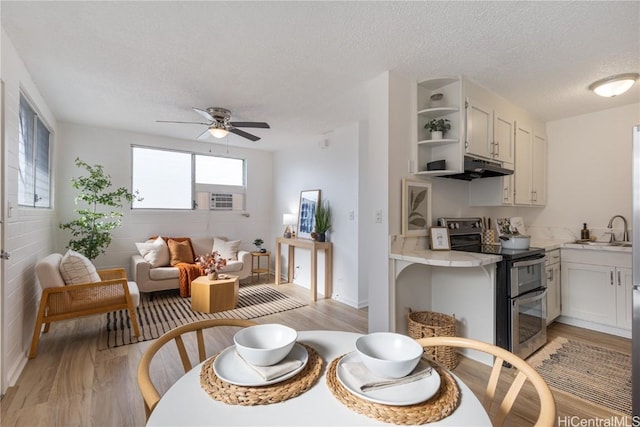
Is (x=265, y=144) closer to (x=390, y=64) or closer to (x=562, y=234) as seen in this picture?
(x=390, y=64)

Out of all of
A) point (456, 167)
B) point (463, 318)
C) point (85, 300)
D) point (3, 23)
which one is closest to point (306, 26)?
point (456, 167)

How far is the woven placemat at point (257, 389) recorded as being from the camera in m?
0.78

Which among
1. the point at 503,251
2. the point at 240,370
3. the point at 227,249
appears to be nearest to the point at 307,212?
the point at 227,249

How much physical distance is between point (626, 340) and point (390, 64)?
11.1ft

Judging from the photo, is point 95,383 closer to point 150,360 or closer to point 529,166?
point 150,360

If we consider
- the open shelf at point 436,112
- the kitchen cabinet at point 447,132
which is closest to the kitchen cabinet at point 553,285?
the kitchen cabinet at point 447,132

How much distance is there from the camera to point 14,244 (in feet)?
7.38

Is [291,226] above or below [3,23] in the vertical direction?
below

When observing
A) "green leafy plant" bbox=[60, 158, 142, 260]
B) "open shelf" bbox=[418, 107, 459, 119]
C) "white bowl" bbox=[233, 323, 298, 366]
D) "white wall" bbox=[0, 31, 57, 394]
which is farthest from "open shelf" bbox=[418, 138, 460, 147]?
"green leafy plant" bbox=[60, 158, 142, 260]

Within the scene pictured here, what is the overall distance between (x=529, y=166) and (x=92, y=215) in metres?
5.49

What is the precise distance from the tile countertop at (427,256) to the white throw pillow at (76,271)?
9.25ft

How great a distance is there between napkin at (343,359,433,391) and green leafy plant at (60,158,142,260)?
13.7 feet

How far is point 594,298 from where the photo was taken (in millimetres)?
3027

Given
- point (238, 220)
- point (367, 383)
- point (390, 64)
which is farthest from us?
point (238, 220)
